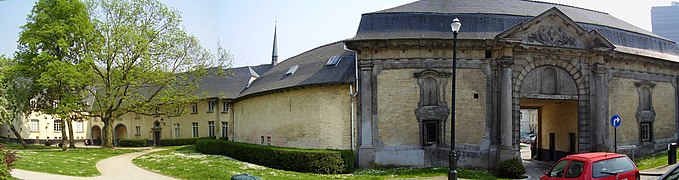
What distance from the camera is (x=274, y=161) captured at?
20859mm

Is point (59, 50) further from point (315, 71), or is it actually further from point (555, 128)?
point (555, 128)

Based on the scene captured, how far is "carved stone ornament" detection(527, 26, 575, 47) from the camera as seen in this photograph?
21094 millimetres

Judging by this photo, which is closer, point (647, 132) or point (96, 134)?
point (647, 132)

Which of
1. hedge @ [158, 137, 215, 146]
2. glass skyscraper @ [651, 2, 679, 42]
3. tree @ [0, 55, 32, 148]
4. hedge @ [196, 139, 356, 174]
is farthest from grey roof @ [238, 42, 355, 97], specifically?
glass skyscraper @ [651, 2, 679, 42]

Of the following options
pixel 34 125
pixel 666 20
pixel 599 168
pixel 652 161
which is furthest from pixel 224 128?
pixel 599 168

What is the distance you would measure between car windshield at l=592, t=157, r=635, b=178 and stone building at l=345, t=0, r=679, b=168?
7896mm

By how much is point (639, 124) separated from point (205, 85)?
33071 mm

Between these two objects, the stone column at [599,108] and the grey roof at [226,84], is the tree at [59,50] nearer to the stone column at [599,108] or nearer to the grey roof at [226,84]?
the grey roof at [226,84]

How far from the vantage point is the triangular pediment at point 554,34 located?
Result: 20609 mm

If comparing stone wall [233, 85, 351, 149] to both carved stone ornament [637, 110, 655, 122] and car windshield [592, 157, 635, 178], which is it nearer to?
car windshield [592, 157, 635, 178]

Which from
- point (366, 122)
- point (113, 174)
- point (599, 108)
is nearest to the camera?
point (113, 174)

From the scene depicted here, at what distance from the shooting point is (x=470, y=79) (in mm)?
20859

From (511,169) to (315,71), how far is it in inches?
408

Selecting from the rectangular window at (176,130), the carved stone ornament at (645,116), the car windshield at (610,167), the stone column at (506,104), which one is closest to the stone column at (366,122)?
the stone column at (506,104)
